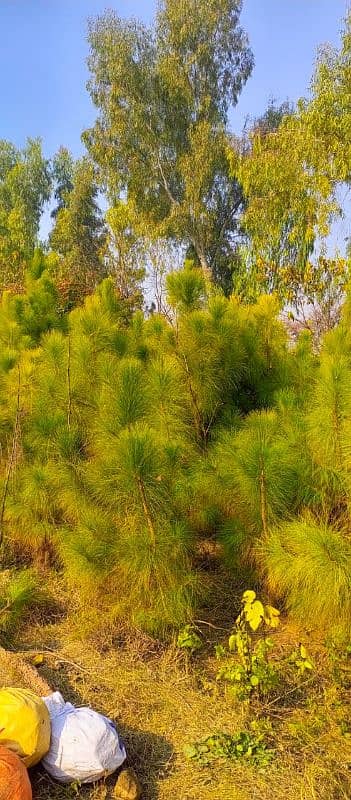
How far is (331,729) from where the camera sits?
6.38 ft

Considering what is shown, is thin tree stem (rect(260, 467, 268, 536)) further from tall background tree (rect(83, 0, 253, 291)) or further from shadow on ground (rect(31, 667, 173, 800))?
tall background tree (rect(83, 0, 253, 291))

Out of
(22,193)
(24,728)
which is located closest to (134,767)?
(24,728)

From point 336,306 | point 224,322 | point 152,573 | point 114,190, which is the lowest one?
point 152,573

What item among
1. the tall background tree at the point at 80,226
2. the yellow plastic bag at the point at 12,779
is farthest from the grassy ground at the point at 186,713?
the tall background tree at the point at 80,226

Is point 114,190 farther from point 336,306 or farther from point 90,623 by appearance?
point 90,623

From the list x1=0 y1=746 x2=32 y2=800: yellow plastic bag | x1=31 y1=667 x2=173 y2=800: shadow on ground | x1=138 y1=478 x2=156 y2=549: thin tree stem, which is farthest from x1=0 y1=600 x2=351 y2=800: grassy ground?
x1=138 y1=478 x2=156 y2=549: thin tree stem

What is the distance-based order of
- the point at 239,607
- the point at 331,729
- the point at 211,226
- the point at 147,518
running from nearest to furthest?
the point at 331,729
the point at 147,518
the point at 239,607
the point at 211,226

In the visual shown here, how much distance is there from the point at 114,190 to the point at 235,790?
15278 mm

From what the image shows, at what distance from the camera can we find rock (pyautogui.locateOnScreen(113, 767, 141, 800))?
1.67 metres

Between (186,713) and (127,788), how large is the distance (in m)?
0.43

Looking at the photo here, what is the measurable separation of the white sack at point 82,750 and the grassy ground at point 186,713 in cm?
6

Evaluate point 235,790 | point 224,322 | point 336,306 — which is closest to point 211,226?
point 336,306

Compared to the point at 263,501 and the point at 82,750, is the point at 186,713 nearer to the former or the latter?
the point at 82,750

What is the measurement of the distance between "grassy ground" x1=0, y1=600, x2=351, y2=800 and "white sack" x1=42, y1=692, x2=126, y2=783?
59 millimetres
